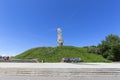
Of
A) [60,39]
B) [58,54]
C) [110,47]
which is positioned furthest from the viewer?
[110,47]

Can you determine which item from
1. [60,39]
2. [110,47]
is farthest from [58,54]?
[110,47]

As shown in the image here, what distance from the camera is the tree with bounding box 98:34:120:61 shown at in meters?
37.8

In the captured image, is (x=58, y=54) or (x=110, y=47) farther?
(x=110, y=47)

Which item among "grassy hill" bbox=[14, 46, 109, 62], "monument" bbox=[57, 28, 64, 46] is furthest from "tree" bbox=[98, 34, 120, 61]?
"monument" bbox=[57, 28, 64, 46]

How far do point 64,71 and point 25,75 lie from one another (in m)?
1.81

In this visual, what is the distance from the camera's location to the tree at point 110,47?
37.8 meters

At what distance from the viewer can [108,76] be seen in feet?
31.0

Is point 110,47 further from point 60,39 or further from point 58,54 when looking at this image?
point 58,54

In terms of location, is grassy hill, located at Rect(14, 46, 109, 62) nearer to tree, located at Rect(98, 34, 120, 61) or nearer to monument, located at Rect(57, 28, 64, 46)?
monument, located at Rect(57, 28, 64, 46)

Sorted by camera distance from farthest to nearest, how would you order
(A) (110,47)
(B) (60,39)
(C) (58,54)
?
(A) (110,47) → (B) (60,39) → (C) (58,54)

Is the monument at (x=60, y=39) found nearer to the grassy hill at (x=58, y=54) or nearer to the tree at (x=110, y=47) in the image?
the grassy hill at (x=58, y=54)

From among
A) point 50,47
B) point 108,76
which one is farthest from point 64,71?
point 50,47

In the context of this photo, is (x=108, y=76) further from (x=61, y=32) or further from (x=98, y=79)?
(x=61, y=32)

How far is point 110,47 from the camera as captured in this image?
39.4m
